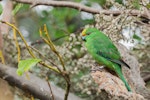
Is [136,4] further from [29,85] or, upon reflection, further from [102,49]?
[29,85]

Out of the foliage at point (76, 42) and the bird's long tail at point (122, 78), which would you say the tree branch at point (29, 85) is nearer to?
the bird's long tail at point (122, 78)

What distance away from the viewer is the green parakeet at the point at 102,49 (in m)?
2.52

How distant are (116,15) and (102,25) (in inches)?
A: 5.3

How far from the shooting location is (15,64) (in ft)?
11.3

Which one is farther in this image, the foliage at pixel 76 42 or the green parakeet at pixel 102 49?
the foliage at pixel 76 42

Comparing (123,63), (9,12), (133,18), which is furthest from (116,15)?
(9,12)

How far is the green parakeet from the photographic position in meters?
2.52

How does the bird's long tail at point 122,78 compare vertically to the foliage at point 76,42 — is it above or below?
below

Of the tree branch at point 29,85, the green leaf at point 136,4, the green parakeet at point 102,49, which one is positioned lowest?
the tree branch at point 29,85

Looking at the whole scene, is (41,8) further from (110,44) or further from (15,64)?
(110,44)

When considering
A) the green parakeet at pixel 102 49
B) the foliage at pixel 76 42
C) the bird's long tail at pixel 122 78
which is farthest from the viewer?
the foliage at pixel 76 42

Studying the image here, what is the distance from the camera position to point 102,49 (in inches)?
108

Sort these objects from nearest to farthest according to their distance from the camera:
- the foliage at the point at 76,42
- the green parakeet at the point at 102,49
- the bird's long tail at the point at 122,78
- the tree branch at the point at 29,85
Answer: the bird's long tail at the point at 122,78 < the tree branch at the point at 29,85 < the green parakeet at the point at 102,49 < the foliage at the point at 76,42

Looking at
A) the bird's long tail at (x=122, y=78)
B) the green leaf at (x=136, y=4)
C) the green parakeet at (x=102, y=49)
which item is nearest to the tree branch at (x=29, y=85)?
the bird's long tail at (x=122, y=78)
